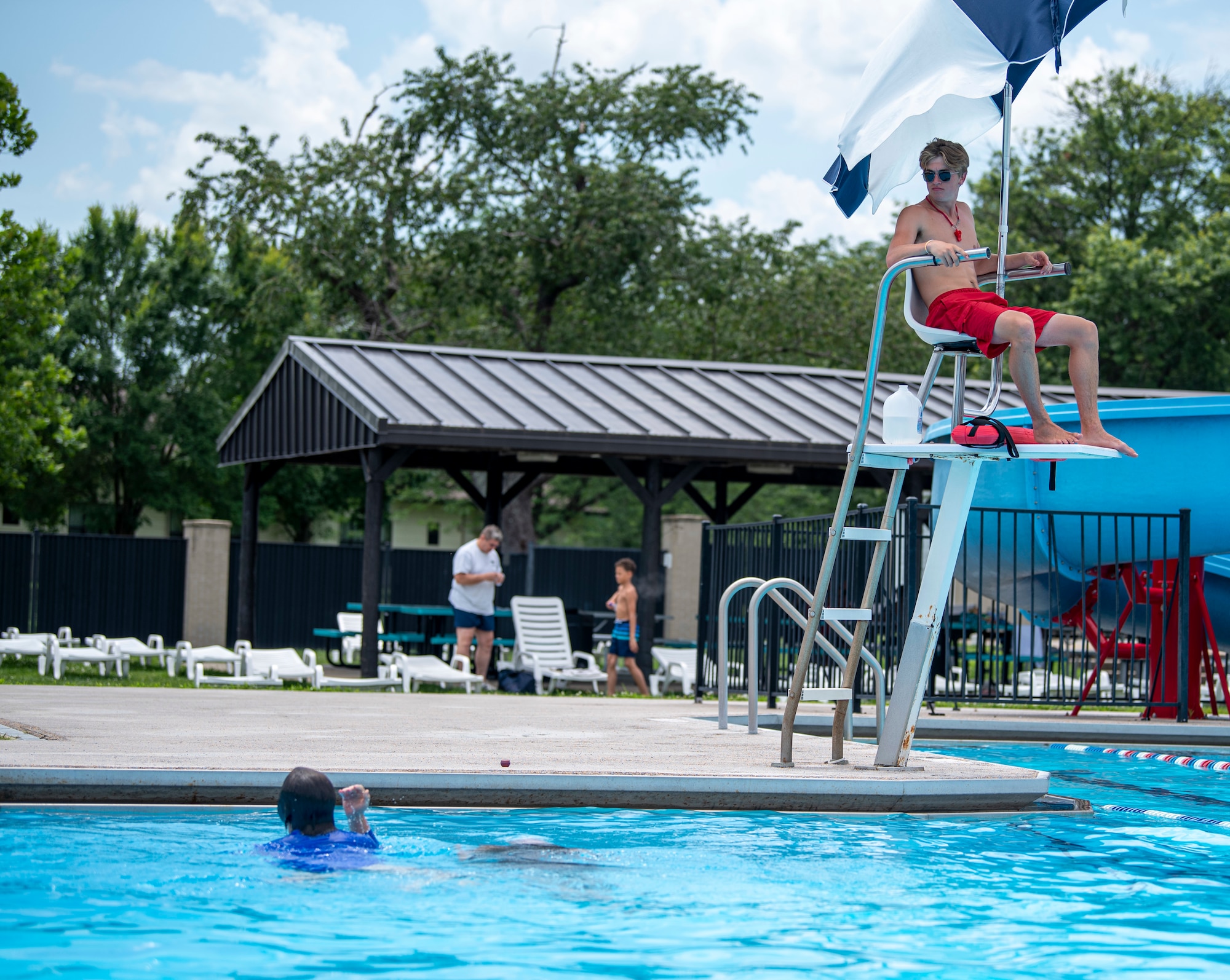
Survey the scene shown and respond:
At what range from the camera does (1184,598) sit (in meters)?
10.4

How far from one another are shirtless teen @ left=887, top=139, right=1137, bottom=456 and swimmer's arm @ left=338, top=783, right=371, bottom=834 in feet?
10.7

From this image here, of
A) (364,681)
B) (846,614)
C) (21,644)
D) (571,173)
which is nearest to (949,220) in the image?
(846,614)

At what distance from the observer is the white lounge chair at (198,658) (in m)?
15.7

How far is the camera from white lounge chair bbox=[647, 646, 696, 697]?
53.8ft

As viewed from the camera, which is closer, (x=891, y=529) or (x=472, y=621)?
(x=891, y=529)

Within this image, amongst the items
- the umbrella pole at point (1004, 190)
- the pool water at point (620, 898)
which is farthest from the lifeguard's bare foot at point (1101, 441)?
the pool water at point (620, 898)

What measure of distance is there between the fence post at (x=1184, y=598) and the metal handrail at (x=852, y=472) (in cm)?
468

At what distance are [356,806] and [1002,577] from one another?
774 centimetres

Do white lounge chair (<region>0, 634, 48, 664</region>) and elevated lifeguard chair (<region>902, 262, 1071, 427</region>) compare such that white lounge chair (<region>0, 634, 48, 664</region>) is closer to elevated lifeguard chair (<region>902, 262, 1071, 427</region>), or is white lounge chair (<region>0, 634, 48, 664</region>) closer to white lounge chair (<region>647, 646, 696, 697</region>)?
white lounge chair (<region>647, 646, 696, 697</region>)

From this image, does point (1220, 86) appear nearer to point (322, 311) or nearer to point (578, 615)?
point (322, 311)

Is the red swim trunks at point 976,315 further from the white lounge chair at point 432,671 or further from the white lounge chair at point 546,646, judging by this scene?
the white lounge chair at point 546,646

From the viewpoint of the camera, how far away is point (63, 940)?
14.3 ft

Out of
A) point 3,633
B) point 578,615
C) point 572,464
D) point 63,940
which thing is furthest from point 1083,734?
point 3,633

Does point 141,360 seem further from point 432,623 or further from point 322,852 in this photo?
point 322,852
